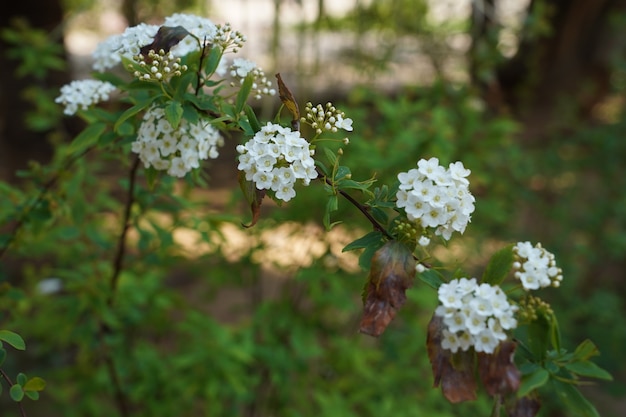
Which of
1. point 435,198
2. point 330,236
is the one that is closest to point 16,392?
point 435,198

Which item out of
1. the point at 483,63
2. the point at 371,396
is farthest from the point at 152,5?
the point at 371,396

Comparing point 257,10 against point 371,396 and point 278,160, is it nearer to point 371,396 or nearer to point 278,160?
point 371,396

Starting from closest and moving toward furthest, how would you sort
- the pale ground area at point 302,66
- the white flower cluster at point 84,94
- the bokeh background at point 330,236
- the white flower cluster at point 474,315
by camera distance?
the white flower cluster at point 474,315
the white flower cluster at point 84,94
the bokeh background at point 330,236
the pale ground area at point 302,66

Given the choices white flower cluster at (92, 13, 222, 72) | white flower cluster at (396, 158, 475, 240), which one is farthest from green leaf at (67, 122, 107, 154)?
white flower cluster at (396, 158, 475, 240)

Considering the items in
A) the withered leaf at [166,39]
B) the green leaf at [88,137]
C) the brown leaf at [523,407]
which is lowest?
the brown leaf at [523,407]

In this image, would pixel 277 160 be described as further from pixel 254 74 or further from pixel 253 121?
pixel 254 74

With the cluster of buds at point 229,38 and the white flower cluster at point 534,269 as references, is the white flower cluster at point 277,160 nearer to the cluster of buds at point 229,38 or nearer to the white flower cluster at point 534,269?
the cluster of buds at point 229,38

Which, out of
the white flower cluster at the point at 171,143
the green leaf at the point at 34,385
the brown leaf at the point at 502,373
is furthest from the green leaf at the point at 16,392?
the brown leaf at the point at 502,373
